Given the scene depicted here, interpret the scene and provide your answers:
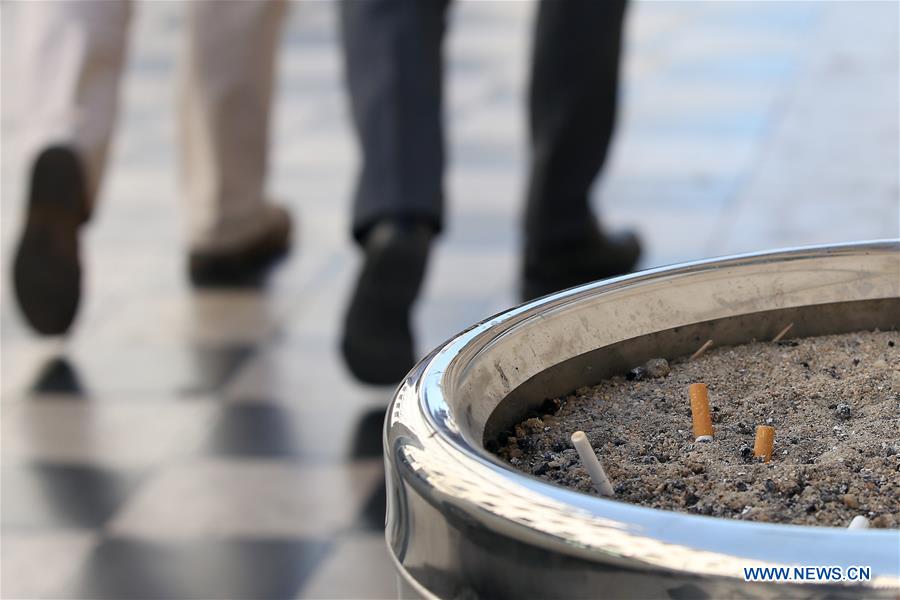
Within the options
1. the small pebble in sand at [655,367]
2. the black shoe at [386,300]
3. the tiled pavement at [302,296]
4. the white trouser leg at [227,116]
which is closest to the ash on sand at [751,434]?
the small pebble in sand at [655,367]

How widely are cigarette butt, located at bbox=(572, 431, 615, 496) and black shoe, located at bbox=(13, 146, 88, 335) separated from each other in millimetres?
1473

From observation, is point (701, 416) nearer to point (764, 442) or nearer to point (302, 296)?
point (764, 442)

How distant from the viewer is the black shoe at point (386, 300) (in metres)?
1.56

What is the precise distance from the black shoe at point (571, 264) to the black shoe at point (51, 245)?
2.35ft

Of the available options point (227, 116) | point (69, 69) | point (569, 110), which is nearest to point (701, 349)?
point (569, 110)

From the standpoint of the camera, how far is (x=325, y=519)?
4.82 feet

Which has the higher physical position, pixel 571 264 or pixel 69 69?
pixel 69 69

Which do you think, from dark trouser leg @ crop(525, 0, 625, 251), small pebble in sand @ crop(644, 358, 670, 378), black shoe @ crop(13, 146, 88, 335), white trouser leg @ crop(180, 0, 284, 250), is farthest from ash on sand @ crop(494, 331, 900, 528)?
white trouser leg @ crop(180, 0, 284, 250)

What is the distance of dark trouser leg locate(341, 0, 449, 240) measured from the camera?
1562 mm

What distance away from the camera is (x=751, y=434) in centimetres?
63

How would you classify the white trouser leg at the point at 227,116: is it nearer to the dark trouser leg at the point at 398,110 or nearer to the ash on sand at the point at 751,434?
the dark trouser leg at the point at 398,110

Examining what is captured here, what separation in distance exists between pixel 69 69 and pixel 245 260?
1.82 ft

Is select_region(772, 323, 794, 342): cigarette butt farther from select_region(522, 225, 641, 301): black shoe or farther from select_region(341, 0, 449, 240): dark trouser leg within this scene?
select_region(522, 225, 641, 301): black shoe

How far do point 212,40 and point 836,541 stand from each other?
1.96 m
